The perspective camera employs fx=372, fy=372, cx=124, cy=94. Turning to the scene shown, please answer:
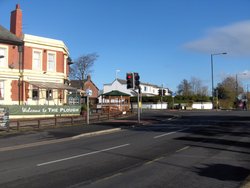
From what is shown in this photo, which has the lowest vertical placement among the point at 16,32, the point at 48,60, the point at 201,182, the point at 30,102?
the point at 201,182

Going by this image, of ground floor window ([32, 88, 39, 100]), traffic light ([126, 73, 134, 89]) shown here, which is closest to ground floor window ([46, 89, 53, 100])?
ground floor window ([32, 88, 39, 100])

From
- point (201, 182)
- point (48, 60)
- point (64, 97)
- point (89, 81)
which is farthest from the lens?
point (89, 81)

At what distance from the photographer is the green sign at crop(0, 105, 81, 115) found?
1209 inches

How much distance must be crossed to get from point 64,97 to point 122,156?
97.6 ft

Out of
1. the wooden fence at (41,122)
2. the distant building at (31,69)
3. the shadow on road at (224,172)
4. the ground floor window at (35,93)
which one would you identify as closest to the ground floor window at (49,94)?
the distant building at (31,69)

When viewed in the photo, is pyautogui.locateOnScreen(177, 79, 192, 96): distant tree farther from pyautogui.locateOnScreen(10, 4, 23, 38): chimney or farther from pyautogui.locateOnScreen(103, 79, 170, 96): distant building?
pyautogui.locateOnScreen(10, 4, 23, 38): chimney

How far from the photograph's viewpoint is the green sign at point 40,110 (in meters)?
30.7

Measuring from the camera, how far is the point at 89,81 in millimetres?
94562

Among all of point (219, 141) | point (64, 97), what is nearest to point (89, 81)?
point (64, 97)

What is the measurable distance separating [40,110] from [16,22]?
35.3 ft

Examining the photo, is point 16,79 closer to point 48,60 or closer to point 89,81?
point 48,60

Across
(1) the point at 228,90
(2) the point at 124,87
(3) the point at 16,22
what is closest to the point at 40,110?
(3) the point at 16,22

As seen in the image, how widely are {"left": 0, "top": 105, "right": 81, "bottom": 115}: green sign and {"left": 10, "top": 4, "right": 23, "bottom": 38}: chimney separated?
9.11 metres

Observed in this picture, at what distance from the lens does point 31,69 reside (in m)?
37.4
